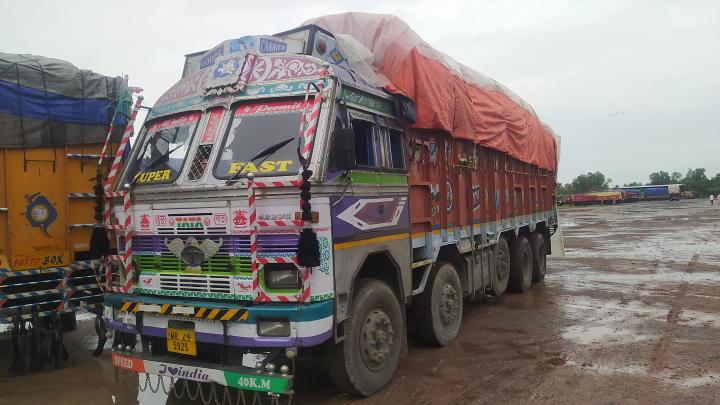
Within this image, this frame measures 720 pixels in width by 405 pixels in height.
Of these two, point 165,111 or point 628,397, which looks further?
point 165,111

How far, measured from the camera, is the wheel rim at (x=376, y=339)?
4.62m

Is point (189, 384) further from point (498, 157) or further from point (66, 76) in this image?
point (498, 157)

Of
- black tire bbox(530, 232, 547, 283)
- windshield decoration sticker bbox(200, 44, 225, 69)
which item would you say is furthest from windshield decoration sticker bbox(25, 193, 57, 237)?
black tire bbox(530, 232, 547, 283)

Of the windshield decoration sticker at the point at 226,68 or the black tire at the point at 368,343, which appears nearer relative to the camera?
the black tire at the point at 368,343

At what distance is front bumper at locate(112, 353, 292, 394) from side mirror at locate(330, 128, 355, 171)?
5.71ft

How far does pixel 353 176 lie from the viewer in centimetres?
453

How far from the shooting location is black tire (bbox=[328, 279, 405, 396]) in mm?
4379

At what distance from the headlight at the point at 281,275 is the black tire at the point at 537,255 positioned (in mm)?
8013

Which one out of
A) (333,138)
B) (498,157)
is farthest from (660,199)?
(333,138)

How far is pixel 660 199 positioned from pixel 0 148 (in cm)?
9666

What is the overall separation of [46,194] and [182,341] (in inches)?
130

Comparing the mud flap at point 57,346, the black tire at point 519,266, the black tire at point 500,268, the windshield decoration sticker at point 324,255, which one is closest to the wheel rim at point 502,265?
the black tire at point 500,268

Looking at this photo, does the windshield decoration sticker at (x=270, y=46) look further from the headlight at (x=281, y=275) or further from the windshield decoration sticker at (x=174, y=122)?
the headlight at (x=281, y=275)

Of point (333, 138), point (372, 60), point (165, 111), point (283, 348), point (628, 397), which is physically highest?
point (372, 60)
